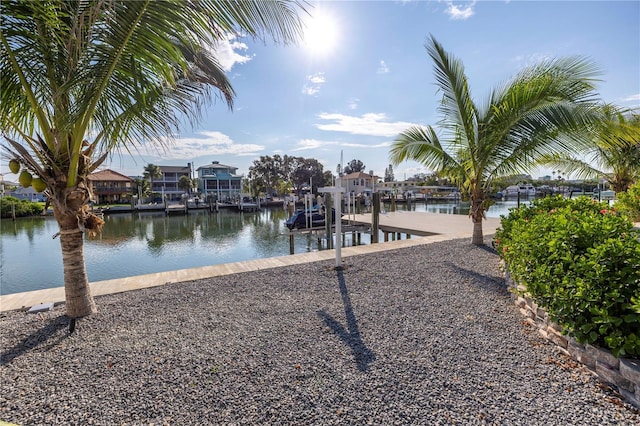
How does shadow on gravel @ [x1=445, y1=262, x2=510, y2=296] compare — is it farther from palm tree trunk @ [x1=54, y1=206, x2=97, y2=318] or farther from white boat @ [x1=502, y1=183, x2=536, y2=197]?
white boat @ [x1=502, y1=183, x2=536, y2=197]

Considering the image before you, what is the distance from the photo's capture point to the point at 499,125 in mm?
6141

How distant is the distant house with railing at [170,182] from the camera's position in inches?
2055

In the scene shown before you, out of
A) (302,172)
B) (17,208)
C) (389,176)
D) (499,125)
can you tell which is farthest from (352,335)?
→ (389,176)

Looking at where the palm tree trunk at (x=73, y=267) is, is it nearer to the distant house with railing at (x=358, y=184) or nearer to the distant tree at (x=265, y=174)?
the distant house with railing at (x=358, y=184)

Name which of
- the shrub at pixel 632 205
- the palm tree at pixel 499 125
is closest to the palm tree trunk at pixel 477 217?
the palm tree at pixel 499 125

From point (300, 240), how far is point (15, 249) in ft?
49.0

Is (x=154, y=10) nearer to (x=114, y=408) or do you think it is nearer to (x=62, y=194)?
(x=62, y=194)

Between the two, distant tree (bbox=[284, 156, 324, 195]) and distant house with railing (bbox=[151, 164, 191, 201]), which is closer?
distant house with railing (bbox=[151, 164, 191, 201])

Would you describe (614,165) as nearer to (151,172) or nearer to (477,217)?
(477,217)

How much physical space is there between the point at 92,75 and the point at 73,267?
2.08 metres

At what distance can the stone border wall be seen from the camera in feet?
6.86

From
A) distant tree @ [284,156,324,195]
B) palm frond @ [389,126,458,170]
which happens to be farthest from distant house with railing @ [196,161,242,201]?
palm frond @ [389,126,458,170]

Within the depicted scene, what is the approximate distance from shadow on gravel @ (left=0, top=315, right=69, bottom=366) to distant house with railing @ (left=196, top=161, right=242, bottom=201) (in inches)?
1986

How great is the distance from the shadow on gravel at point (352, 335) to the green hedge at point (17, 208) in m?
33.8
